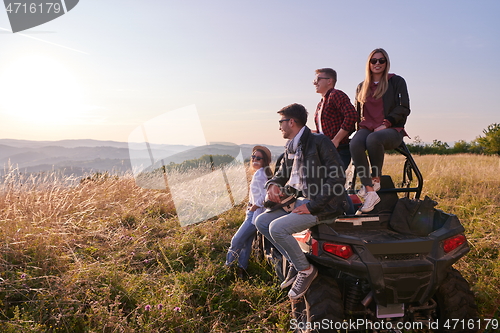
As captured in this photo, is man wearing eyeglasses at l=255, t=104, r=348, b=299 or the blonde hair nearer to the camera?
man wearing eyeglasses at l=255, t=104, r=348, b=299

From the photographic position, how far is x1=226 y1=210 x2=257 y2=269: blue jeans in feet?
16.2

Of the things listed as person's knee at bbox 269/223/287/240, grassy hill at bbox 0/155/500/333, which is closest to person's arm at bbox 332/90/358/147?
person's knee at bbox 269/223/287/240

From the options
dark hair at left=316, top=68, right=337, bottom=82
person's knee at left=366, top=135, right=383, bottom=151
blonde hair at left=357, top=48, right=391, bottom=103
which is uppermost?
dark hair at left=316, top=68, right=337, bottom=82

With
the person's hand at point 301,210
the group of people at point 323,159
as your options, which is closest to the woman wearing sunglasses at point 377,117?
the group of people at point 323,159

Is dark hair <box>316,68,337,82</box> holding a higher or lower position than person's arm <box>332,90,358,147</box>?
higher

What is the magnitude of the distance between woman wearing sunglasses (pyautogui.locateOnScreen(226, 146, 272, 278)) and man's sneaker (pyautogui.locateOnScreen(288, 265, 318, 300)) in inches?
69.4

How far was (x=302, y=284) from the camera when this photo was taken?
3.05 metres

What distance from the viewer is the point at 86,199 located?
302 inches

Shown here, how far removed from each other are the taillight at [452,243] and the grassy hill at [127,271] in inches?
46.6

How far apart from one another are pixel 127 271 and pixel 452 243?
13.3 ft

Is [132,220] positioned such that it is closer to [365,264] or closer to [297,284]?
[297,284]

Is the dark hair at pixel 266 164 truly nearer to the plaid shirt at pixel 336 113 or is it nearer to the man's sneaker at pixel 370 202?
the plaid shirt at pixel 336 113

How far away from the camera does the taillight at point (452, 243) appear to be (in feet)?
10.3

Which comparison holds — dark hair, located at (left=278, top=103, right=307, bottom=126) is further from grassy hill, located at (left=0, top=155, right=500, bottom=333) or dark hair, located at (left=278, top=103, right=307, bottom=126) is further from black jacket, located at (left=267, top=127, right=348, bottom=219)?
grassy hill, located at (left=0, top=155, right=500, bottom=333)
